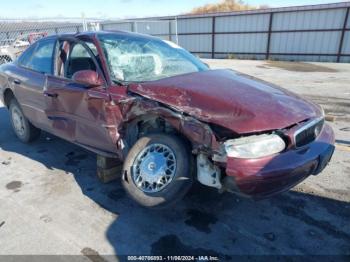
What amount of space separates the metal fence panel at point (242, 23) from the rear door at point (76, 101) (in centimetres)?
1910

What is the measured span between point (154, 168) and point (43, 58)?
2666 mm

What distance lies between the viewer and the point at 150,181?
9.48 feet

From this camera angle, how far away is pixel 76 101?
11.6 feet

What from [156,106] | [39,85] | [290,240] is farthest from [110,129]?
[290,240]

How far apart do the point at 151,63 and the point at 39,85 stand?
172 centimetres

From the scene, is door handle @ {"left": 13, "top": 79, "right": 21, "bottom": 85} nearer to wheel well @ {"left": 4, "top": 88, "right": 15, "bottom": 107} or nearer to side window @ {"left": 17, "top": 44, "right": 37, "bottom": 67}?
side window @ {"left": 17, "top": 44, "right": 37, "bottom": 67}

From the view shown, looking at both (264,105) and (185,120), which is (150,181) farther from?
(264,105)

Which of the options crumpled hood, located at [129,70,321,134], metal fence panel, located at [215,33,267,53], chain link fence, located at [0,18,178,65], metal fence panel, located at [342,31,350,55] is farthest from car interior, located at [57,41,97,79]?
metal fence panel, located at [215,33,267,53]

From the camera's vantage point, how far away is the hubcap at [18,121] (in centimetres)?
506

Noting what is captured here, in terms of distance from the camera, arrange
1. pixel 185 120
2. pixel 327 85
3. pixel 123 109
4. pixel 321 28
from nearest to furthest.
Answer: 1. pixel 185 120
2. pixel 123 109
3. pixel 327 85
4. pixel 321 28

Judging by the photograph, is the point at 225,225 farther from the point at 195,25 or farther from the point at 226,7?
the point at 226,7

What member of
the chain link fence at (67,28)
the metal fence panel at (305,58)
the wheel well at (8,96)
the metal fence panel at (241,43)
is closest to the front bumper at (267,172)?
the wheel well at (8,96)

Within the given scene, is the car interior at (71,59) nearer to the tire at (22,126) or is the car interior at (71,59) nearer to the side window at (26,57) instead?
the side window at (26,57)

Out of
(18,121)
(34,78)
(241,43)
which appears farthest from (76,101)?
(241,43)
